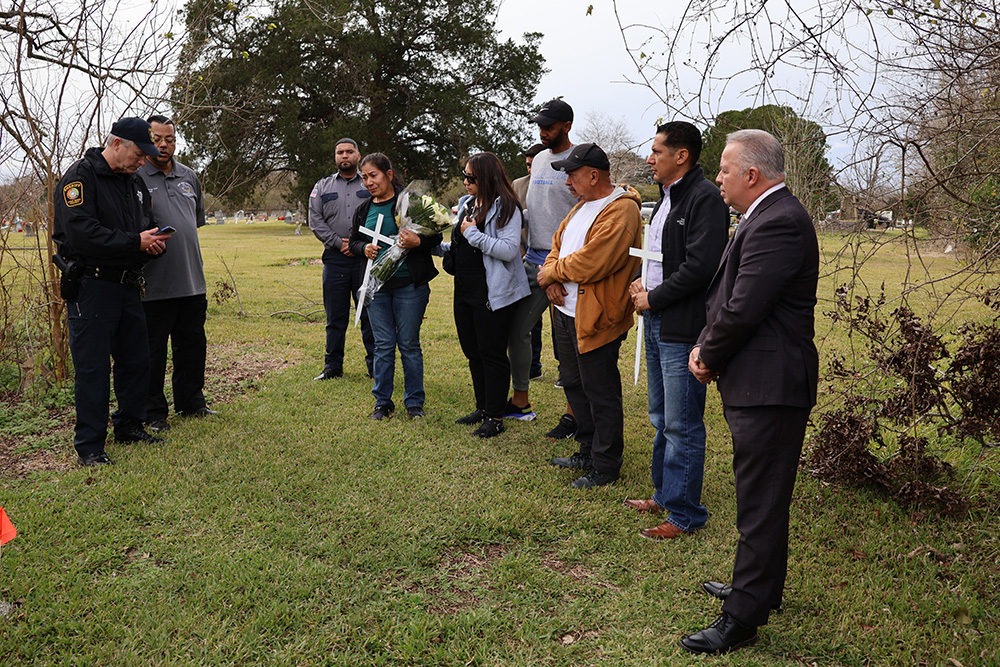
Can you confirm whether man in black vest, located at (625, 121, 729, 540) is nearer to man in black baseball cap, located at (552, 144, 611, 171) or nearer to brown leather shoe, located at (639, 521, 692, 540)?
brown leather shoe, located at (639, 521, 692, 540)

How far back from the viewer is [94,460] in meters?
4.96

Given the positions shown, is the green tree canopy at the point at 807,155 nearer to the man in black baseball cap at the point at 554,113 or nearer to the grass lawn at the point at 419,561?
the grass lawn at the point at 419,561

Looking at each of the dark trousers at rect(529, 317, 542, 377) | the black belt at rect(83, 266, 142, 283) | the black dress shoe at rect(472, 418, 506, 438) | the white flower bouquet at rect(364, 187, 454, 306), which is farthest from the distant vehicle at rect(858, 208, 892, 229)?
the black belt at rect(83, 266, 142, 283)

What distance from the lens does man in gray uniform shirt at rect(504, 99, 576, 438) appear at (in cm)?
540

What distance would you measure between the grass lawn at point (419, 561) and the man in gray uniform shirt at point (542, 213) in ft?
2.26

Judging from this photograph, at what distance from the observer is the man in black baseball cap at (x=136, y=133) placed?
4902 mm

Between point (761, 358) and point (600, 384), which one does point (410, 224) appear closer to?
point (600, 384)

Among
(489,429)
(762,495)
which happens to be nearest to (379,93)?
(489,429)

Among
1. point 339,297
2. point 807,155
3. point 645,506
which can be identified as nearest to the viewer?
point 807,155

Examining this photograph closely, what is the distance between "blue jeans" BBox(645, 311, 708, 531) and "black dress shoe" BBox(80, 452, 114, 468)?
149 inches

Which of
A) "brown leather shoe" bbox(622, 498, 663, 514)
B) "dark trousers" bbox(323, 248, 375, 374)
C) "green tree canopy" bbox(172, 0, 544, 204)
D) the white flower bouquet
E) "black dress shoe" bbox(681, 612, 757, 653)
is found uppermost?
"green tree canopy" bbox(172, 0, 544, 204)

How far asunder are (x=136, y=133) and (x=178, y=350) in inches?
76.7

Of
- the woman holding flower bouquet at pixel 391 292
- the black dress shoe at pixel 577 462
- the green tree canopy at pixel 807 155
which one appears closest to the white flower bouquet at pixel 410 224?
the woman holding flower bouquet at pixel 391 292

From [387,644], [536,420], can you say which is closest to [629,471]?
[536,420]
